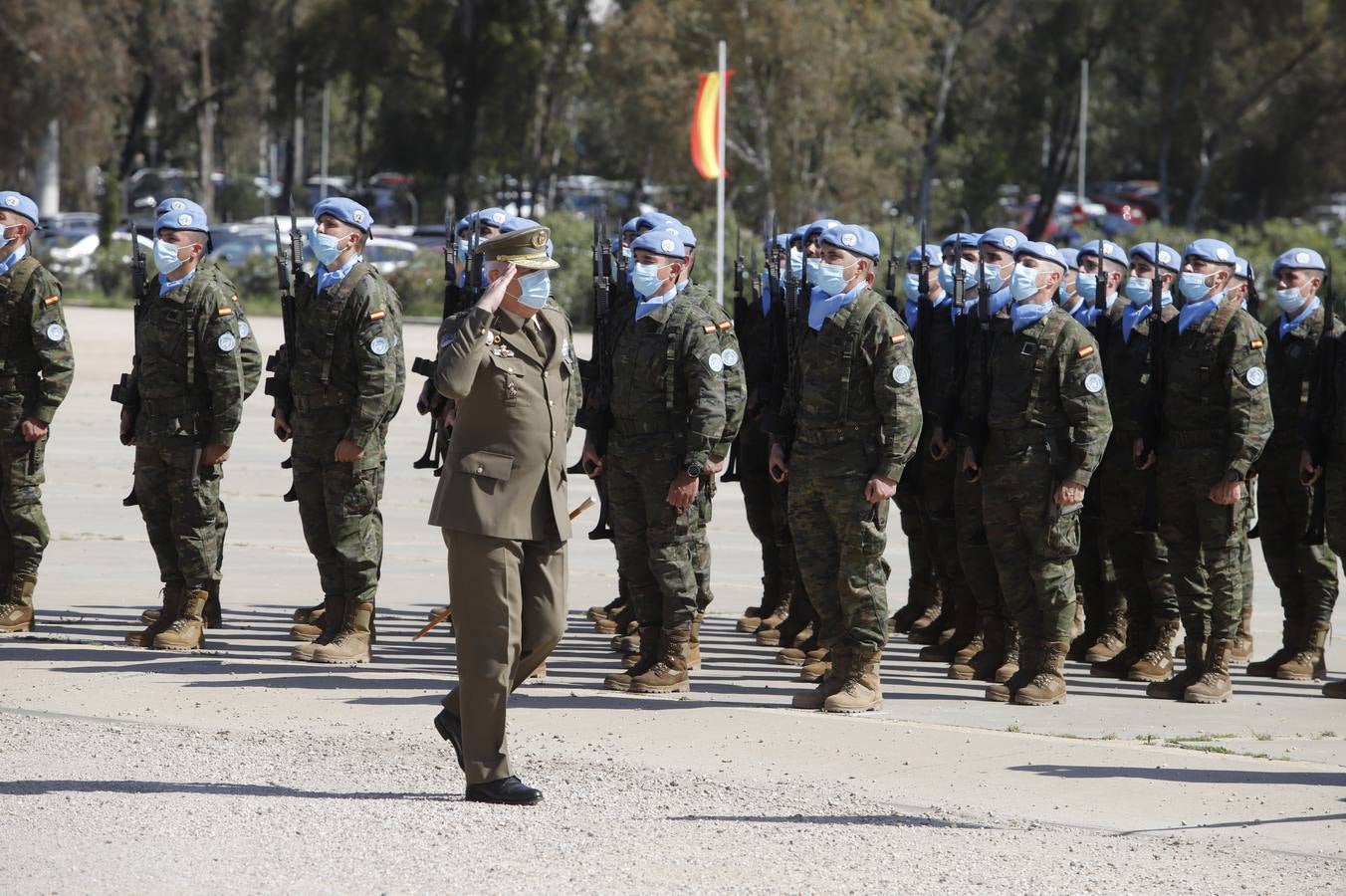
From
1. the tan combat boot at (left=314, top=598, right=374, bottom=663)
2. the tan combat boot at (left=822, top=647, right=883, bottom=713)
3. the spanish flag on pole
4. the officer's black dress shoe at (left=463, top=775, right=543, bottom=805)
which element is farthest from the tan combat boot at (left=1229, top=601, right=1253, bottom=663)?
the spanish flag on pole

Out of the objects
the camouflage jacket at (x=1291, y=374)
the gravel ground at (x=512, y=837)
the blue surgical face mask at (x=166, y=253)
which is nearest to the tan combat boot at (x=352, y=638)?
the blue surgical face mask at (x=166, y=253)

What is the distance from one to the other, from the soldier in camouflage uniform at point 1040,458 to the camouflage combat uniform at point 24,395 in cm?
462

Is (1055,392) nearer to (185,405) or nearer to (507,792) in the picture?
(507,792)

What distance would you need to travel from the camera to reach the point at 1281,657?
960cm

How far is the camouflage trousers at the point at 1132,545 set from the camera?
9547 millimetres

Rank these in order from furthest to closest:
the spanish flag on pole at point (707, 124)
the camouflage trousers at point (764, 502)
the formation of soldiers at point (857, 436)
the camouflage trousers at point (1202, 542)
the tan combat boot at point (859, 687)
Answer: the spanish flag on pole at point (707, 124), the camouflage trousers at point (764, 502), the camouflage trousers at point (1202, 542), the formation of soldiers at point (857, 436), the tan combat boot at point (859, 687)

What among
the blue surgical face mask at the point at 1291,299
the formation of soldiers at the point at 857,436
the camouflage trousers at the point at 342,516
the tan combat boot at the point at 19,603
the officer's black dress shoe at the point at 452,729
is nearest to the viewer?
the officer's black dress shoe at the point at 452,729

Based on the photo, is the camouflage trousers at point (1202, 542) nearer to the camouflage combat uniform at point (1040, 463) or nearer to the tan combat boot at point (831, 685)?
the camouflage combat uniform at point (1040, 463)

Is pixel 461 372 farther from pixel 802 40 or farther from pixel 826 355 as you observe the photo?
pixel 802 40

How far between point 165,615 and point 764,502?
3.29m

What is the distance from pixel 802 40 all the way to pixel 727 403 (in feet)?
111

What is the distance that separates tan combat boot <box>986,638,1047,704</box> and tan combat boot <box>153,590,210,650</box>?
12.5 feet

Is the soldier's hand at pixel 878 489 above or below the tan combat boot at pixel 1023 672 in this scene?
above

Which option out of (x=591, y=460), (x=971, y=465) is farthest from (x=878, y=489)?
(x=591, y=460)
